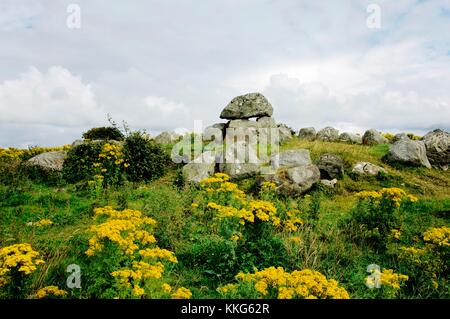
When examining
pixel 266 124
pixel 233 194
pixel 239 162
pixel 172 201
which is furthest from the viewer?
pixel 266 124

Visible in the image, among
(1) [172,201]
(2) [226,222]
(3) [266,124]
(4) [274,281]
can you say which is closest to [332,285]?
(4) [274,281]

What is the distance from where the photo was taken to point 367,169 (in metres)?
15.0

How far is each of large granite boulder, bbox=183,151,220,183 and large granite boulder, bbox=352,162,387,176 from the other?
5373mm

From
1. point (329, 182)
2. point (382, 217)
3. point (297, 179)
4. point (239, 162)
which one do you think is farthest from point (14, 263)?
point (329, 182)

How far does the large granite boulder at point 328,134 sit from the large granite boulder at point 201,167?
10.8m

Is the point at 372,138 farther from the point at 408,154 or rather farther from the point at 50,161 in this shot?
the point at 50,161

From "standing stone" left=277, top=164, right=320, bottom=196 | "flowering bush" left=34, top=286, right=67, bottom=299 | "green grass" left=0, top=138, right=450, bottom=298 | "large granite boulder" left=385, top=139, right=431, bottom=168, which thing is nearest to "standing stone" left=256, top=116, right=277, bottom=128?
"large granite boulder" left=385, top=139, right=431, bottom=168

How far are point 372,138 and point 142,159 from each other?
44.7 ft

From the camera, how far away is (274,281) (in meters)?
4.77

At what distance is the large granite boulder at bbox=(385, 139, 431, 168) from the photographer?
52.5ft

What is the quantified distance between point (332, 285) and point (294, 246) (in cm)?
277

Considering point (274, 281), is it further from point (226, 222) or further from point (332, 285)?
point (226, 222)

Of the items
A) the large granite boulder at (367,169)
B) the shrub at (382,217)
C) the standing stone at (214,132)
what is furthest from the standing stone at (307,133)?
the shrub at (382,217)

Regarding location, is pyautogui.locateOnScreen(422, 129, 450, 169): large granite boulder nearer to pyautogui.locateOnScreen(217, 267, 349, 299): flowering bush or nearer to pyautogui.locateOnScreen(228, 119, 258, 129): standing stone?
pyautogui.locateOnScreen(228, 119, 258, 129): standing stone
